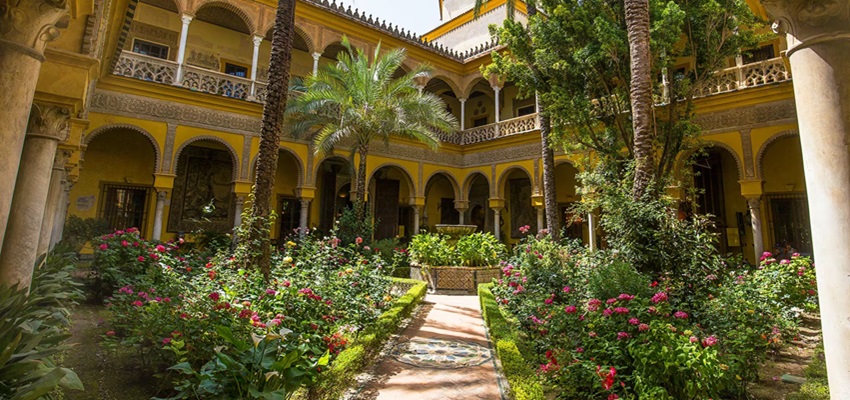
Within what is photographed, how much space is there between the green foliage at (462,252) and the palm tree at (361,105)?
2.92 metres

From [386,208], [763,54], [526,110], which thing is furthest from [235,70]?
[763,54]

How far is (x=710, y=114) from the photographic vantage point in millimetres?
11867

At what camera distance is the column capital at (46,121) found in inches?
136

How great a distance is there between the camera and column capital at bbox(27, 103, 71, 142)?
136 inches

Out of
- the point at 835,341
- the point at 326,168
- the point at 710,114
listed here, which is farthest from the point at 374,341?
the point at 326,168

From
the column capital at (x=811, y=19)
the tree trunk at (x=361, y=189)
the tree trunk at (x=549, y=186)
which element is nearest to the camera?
the column capital at (x=811, y=19)

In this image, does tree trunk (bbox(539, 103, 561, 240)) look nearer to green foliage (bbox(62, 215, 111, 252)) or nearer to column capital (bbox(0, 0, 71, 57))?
column capital (bbox(0, 0, 71, 57))

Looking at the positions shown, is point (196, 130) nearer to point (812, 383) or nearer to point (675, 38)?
point (675, 38)

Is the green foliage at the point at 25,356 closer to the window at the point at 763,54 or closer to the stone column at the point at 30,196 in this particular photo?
the stone column at the point at 30,196

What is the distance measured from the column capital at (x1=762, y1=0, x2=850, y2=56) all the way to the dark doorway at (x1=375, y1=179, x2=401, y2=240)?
17.3 metres

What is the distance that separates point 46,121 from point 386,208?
52.6 feet

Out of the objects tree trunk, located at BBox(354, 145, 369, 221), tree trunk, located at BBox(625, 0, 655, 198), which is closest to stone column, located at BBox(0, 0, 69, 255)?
tree trunk, located at BBox(625, 0, 655, 198)

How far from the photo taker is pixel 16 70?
2.27 metres

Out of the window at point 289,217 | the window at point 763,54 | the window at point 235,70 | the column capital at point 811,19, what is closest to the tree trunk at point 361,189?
the window at point 289,217
